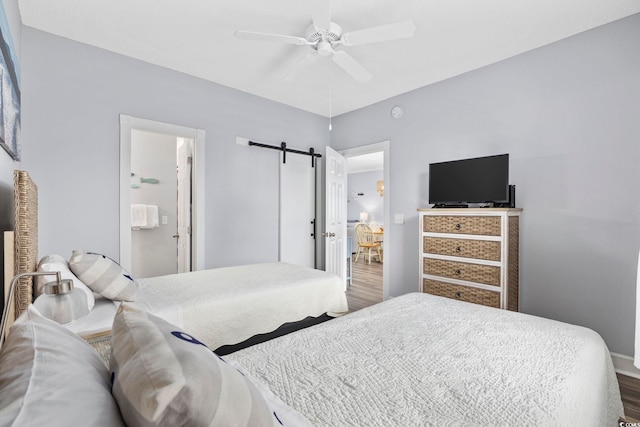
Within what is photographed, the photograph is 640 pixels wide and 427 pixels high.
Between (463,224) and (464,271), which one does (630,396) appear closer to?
(464,271)

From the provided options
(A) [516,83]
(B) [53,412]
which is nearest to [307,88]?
(A) [516,83]

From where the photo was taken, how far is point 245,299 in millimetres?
2139

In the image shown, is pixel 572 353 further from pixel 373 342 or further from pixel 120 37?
pixel 120 37

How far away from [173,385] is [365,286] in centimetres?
469

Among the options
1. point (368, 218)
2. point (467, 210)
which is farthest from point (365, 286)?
point (368, 218)

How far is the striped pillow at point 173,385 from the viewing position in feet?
1.66

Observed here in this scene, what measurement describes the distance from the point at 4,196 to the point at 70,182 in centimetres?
114

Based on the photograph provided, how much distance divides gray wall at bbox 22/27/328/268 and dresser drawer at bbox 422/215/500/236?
213cm

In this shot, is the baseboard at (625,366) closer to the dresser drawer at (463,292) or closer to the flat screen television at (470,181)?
the dresser drawer at (463,292)

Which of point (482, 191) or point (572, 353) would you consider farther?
point (482, 191)

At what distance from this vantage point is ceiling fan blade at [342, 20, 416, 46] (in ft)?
6.45

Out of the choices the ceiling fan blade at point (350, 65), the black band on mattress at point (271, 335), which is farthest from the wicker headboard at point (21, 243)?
the ceiling fan blade at point (350, 65)

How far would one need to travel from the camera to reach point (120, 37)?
263 cm

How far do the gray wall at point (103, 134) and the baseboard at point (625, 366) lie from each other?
3.55m
